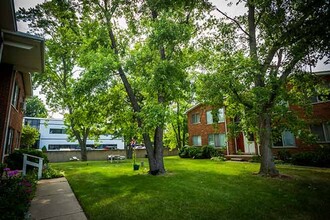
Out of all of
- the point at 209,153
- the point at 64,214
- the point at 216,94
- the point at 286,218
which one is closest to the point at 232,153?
the point at 209,153

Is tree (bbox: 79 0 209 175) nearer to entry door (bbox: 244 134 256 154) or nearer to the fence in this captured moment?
entry door (bbox: 244 134 256 154)

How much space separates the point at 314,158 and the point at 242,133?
26.3 ft

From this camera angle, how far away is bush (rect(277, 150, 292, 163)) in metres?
15.7

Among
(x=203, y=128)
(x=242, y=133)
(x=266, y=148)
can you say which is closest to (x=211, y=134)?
(x=203, y=128)

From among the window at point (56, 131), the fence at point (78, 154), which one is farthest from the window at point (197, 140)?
the window at point (56, 131)

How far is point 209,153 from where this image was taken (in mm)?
21672

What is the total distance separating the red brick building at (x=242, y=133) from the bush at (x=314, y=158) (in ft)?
2.95

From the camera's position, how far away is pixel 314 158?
44.3ft

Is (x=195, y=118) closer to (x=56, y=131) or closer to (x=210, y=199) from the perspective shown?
(x=210, y=199)

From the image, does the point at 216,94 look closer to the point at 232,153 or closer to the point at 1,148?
the point at 1,148

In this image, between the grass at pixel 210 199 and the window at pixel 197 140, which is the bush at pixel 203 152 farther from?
the grass at pixel 210 199

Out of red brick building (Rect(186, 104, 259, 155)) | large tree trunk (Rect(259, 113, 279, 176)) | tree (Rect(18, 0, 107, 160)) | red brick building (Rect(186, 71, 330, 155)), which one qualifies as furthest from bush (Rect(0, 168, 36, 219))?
red brick building (Rect(186, 104, 259, 155))

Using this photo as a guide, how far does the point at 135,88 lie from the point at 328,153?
1357cm

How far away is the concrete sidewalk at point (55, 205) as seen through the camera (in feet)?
16.7
